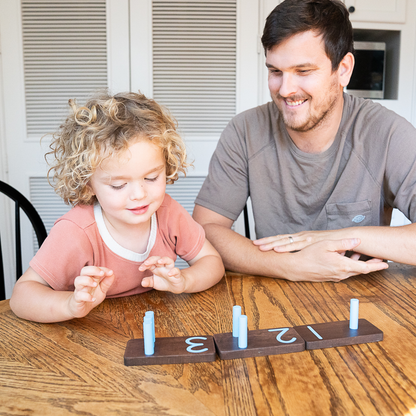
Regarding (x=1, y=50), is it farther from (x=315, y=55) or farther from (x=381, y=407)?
(x=381, y=407)

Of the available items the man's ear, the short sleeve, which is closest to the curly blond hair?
the short sleeve

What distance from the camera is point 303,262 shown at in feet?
3.56

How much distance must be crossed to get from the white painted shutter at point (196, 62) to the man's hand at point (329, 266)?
1515 millimetres

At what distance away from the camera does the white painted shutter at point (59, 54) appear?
2324mm

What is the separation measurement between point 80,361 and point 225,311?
32 centimetres

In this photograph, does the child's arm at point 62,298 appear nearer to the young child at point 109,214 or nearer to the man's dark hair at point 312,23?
the young child at point 109,214

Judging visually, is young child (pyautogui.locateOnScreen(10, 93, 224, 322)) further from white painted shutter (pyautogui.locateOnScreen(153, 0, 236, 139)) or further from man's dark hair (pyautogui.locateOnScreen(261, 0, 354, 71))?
white painted shutter (pyautogui.locateOnScreen(153, 0, 236, 139))

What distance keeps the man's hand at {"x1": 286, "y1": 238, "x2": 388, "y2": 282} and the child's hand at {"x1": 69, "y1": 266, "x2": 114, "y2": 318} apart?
18.9 inches

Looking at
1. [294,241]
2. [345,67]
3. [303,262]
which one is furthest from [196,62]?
[303,262]

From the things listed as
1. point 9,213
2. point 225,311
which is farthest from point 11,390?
point 9,213

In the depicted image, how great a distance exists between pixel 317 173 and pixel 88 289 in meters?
0.88

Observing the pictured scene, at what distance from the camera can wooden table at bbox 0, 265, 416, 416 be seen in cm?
56

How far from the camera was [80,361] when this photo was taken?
2.23 ft

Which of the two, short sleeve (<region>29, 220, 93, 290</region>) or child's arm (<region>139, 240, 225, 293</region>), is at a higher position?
short sleeve (<region>29, 220, 93, 290</region>)
